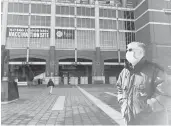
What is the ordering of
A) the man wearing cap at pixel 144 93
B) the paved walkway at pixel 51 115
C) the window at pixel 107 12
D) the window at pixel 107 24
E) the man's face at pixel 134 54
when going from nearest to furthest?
the man wearing cap at pixel 144 93 → the man's face at pixel 134 54 → the paved walkway at pixel 51 115 → the window at pixel 107 12 → the window at pixel 107 24

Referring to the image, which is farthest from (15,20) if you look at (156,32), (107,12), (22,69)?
(156,32)

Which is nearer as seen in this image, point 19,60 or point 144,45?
point 144,45

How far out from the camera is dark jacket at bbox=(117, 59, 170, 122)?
6.34 feet

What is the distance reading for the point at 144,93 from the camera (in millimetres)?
1936

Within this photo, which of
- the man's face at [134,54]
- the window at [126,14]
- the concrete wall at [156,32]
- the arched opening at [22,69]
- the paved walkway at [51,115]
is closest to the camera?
the man's face at [134,54]

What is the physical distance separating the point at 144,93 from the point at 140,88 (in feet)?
0.26

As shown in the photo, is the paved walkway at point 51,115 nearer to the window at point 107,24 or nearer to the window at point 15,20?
the window at point 15,20

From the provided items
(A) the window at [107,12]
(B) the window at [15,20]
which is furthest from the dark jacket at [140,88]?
(B) the window at [15,20]

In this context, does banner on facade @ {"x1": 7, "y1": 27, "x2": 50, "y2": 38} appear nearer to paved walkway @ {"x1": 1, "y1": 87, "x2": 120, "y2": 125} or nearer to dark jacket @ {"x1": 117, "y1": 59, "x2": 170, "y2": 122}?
paved walkway @ {"x1": 1, "y1": 87, "x2": 120, "y2": 125}

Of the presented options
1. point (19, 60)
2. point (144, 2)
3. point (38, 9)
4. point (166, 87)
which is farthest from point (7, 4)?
point (166, 87)

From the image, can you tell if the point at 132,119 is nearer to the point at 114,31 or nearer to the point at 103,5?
the point at 114,31

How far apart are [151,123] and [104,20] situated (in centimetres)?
282

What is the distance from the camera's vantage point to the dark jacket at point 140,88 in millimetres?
1934

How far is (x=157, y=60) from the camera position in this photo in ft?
6.96
